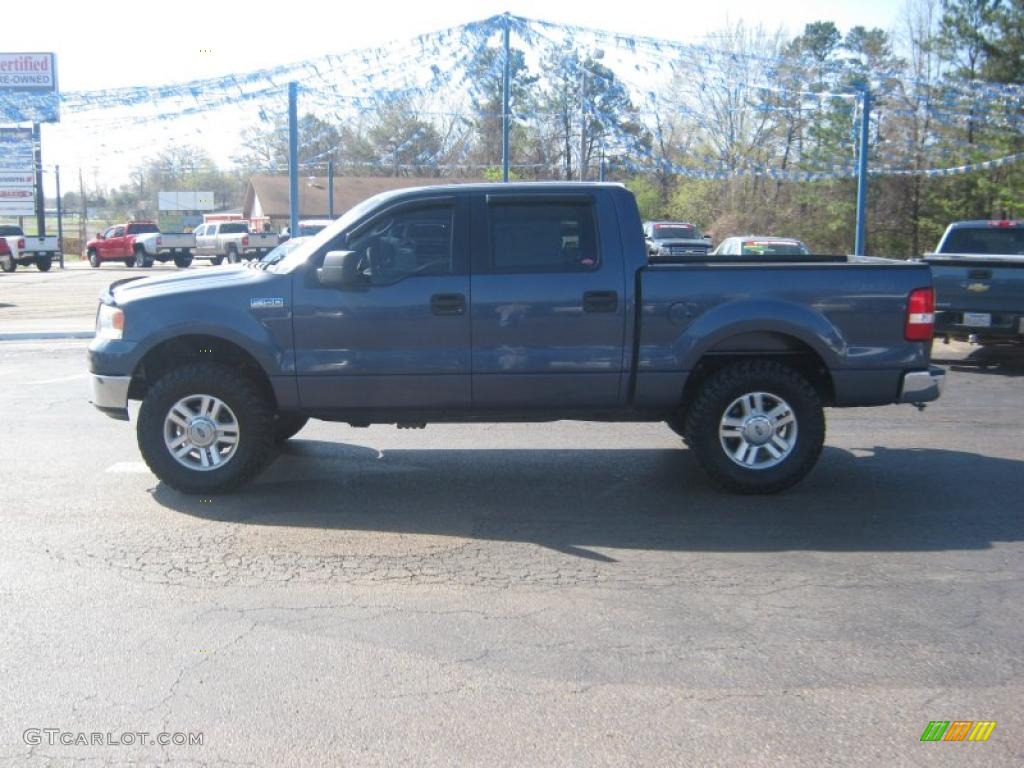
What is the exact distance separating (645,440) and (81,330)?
39.6 feet

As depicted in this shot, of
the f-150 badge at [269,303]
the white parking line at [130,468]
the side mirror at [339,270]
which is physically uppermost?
the side mirror at [339,270]

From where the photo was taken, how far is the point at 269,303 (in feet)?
21.5

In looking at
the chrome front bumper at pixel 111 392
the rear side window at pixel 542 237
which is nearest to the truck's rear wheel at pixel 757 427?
the rear side window at pixel 542 237

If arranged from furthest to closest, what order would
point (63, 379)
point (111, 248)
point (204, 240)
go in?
point (204, 240) < point (111, 248) < point (63, 379)

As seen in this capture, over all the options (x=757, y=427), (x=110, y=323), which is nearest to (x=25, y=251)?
(x=110, y=323)

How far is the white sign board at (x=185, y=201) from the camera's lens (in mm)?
84875

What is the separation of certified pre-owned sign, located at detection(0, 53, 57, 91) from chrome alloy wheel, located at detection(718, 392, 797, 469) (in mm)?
48799

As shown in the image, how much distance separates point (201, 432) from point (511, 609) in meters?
2.88

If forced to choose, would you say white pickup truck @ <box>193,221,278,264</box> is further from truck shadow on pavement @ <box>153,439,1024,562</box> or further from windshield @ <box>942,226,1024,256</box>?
truck shadow on pavement @ <box>153,439,1024,562</box>

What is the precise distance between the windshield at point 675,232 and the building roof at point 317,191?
23.0m

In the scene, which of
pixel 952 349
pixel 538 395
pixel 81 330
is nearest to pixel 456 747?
pixel 538 395

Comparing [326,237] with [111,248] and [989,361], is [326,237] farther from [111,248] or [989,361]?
[111,248]

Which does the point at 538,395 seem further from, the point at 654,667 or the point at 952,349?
the point at 952,349

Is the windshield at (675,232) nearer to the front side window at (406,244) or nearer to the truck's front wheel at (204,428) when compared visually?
the front side window at (406,244)
